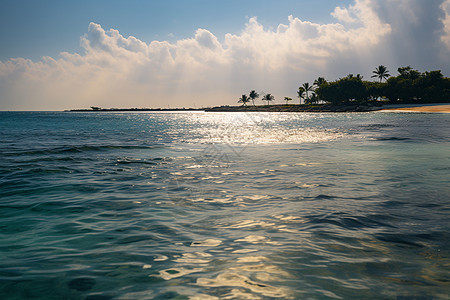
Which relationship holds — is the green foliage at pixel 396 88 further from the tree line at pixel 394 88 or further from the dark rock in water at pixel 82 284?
the dark rock in water at pixel 82 284

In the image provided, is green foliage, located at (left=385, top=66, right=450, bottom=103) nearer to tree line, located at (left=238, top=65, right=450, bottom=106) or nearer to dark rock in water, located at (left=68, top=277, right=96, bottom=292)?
tree line, located at (left=238, top=65, right=450, bottom=106)

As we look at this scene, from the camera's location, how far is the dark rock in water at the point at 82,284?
13.3 feet

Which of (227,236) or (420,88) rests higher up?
(420,88)

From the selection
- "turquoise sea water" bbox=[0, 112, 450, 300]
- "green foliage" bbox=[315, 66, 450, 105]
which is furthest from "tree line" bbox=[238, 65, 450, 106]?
"turquoise sea water" bbox=[0, 112, 450, 300]

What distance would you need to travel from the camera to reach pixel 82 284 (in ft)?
13.6

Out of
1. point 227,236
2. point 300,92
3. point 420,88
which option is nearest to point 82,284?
point 227,236

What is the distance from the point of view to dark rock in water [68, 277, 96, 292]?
13.3 feet

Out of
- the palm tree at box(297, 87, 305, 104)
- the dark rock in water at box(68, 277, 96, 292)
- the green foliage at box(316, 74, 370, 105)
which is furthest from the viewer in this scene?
the palm tree at box(297, 87, 305, 104)

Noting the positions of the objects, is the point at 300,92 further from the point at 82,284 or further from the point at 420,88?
the point at 82,284

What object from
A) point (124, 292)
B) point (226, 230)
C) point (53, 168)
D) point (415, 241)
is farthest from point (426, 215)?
point (53, 168)

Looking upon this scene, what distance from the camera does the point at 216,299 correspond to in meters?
3.77

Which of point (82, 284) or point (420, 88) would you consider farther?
point (420, 88)

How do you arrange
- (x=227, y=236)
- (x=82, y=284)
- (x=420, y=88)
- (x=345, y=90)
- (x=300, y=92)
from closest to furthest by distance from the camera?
(x=82, y=284) < (x=227, y=236) < (x=420, y=88) < (x=345, y=90) < (x=300, y=92)

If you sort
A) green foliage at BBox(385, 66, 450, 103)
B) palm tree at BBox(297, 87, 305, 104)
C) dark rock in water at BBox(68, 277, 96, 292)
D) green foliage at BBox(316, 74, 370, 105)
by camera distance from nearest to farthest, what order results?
dark rock in water at BBox(68, 277, 96, 292)
green foliage at BBox(385, 66, 450, 103)
green foliage at BBox(316, 74, 370, 105)
palm tree at BBox(297, 87, 305, 104)
